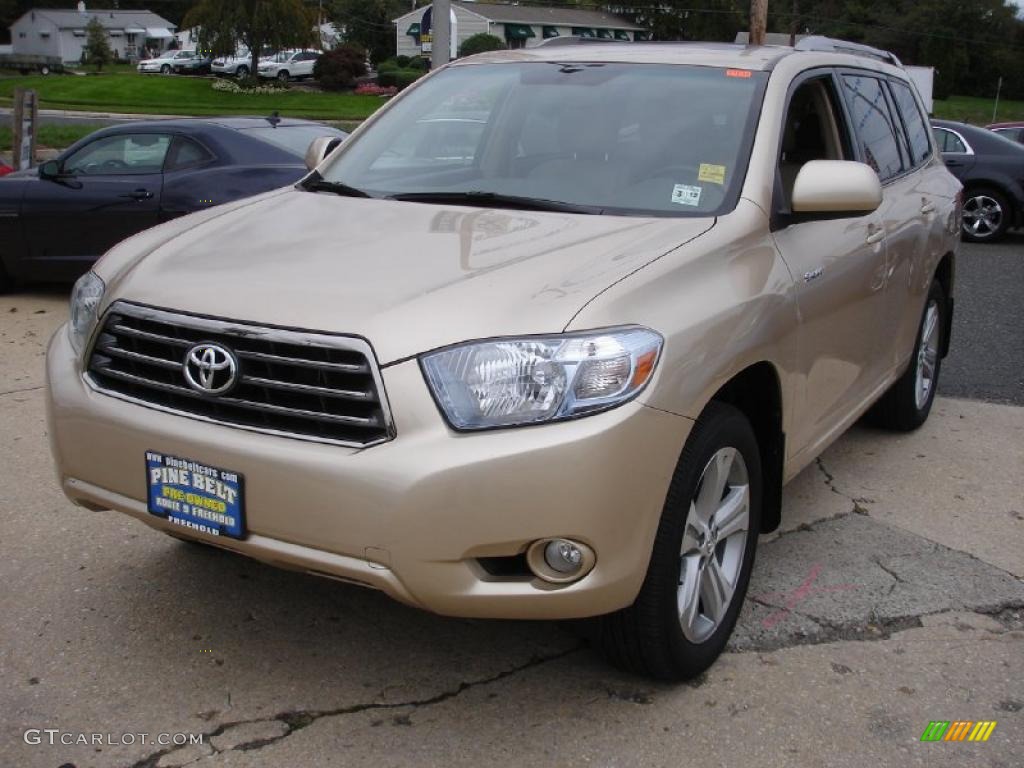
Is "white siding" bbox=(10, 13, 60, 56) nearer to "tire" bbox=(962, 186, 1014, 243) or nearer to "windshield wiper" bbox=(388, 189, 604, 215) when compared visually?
"tire" bbox=(962, 186, 1014, 243)

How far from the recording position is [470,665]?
3.32m

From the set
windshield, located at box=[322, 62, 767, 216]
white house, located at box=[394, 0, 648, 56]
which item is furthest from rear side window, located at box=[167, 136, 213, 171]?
white house, located at box=[394, 0, 648, 56]

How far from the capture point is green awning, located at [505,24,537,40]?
7069cm

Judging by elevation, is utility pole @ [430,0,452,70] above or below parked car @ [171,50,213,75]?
above

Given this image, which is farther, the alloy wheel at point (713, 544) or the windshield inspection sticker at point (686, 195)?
the windshield inspection sticker at point (686, 195)

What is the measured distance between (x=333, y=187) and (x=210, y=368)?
4.70 feet

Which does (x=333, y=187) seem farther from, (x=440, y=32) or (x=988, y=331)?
(x=440, y=32)

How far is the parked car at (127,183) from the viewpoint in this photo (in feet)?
26.7

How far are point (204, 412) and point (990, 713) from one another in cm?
231

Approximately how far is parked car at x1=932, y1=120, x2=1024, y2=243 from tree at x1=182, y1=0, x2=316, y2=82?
35320 millimetres

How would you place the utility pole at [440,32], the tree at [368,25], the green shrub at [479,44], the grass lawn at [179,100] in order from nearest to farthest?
the utility pole at [440,32]
the grass lawn at [179,100]
the green shrub at [479,44]
the tree at [368,25]

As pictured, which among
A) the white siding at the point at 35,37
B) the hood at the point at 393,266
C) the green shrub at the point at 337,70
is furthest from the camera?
the white siding at the point at 35,37

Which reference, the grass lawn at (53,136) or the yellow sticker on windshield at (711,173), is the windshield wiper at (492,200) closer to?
the yellow sticker on windshield at (711,173)

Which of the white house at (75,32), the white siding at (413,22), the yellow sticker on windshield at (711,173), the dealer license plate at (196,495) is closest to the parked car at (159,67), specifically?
the white siding at (413,22)
